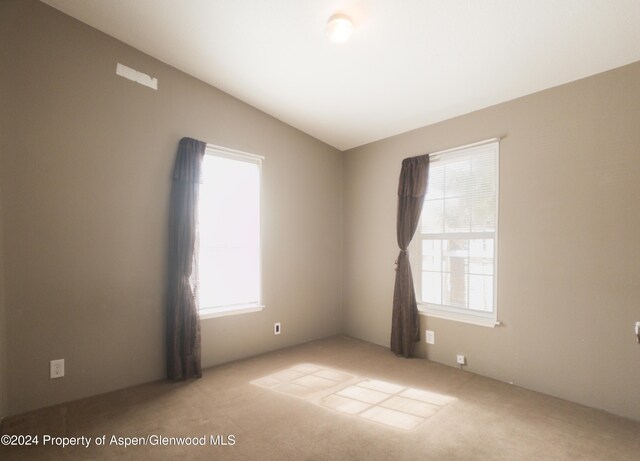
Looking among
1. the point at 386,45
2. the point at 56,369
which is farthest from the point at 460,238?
the point at 56,369

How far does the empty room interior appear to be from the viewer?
229cm

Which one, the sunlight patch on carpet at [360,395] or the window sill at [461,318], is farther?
the window sill at [461,318]

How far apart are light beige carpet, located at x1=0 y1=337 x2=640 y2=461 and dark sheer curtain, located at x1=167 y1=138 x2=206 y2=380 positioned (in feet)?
0.78

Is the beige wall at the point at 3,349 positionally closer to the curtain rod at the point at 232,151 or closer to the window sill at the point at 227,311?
the window sill at the point at 227,311

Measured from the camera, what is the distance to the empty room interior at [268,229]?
7.53ft

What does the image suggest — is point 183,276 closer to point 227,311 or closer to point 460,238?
point 227,311

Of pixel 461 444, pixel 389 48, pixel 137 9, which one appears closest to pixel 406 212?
pixel 389 48

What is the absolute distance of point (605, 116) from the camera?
2.59m

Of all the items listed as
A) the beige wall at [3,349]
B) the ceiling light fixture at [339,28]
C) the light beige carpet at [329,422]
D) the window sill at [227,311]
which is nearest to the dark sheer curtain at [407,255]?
the light beige carpet at [329,422]

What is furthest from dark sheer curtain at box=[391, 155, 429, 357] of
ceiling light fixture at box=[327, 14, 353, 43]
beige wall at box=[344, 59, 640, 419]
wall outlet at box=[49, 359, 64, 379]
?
wall outlet at box=[49, 359, 64, 379]

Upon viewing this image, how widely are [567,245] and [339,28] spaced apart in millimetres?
2502

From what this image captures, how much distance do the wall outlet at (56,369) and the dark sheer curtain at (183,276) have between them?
789 millimetres

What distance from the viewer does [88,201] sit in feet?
9.13

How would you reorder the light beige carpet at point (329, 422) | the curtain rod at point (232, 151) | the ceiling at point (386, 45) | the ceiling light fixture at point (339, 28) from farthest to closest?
1. the curtain rod at point (232, 151)
2. the ceiling light fixture at point (339, 28)
3. the ceiling at point (386, 45)
4. the light beige carpet at point (329, 422)
